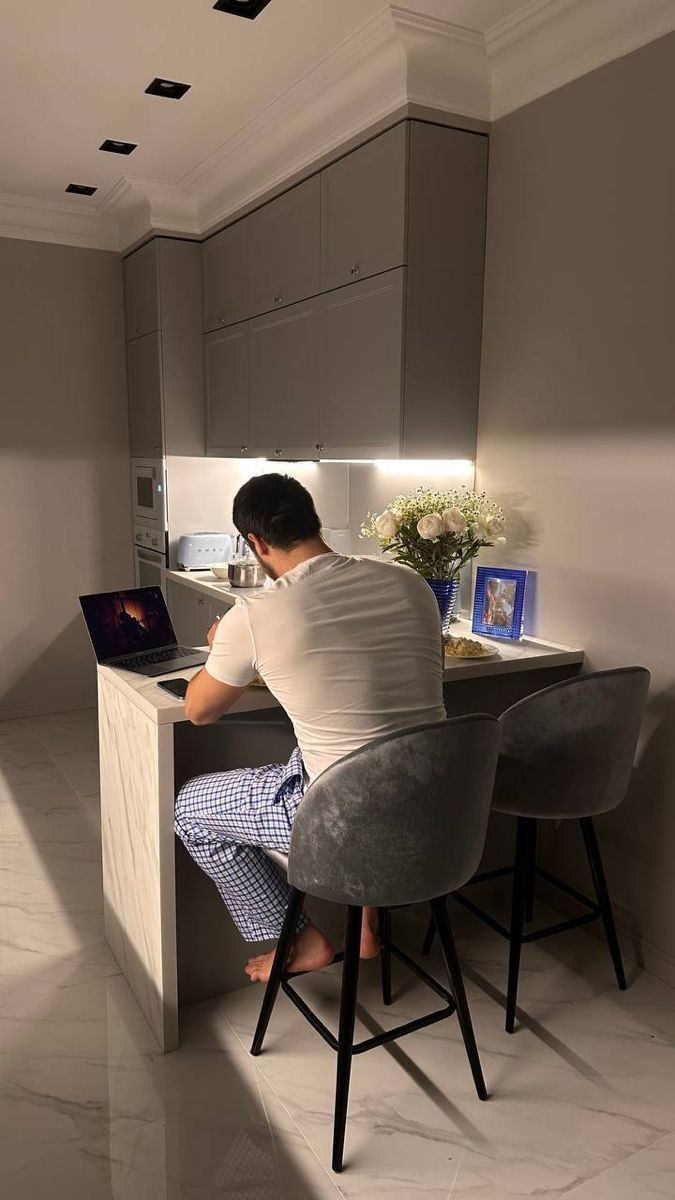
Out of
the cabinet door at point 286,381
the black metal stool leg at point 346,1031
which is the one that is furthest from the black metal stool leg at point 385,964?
the cabinet door at point 286,381

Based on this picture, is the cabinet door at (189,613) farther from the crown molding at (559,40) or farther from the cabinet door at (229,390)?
the crown molding at (559,40)

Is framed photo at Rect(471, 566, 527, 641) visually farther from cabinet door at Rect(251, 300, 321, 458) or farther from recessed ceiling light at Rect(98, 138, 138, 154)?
recessed ceiling light at Rect(98, 138, 138, 154)

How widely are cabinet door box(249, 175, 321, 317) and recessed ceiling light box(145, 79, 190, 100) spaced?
544 millimetres

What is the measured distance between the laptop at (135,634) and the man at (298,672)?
1.33ft

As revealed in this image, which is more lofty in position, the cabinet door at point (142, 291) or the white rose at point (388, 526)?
the cabinet door at point (142, 291)

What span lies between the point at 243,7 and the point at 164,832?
94.5 inches

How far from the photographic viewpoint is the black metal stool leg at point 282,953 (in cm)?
194

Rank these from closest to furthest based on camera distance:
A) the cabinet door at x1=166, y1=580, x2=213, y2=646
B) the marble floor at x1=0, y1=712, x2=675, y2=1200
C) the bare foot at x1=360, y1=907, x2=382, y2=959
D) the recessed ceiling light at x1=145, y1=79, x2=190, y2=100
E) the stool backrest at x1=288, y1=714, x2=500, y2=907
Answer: the stool backrest at x1=288, y1=714, x2=500, y2=907
the marble floor at x1=0, y1=712, x2=675, y2=1200
the bare foot at x1=360, y1=907, x2=382, y2=959
the recessed ceiling light at x1=145, y1=79, x2=190, y2=100
the cabinet door at x1=166, y1=580, x2=213, y2=646

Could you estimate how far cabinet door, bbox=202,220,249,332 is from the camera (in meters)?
3.91

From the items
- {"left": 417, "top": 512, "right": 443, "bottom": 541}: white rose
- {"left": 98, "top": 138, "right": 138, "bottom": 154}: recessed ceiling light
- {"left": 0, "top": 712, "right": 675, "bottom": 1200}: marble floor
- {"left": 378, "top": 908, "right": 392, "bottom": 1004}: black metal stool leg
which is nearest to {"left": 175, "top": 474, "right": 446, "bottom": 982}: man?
{"left": 378, "top": 908, "right": 392, "bottom": 1004}: black metal stool leg

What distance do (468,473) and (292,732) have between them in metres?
1.27

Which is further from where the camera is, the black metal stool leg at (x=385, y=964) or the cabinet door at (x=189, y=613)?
the cabinet door at (x=189, y=613)

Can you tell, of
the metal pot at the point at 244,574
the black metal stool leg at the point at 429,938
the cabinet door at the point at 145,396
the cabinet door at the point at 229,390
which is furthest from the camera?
the cabinet door at the point at 145,396

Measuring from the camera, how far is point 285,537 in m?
1.90
